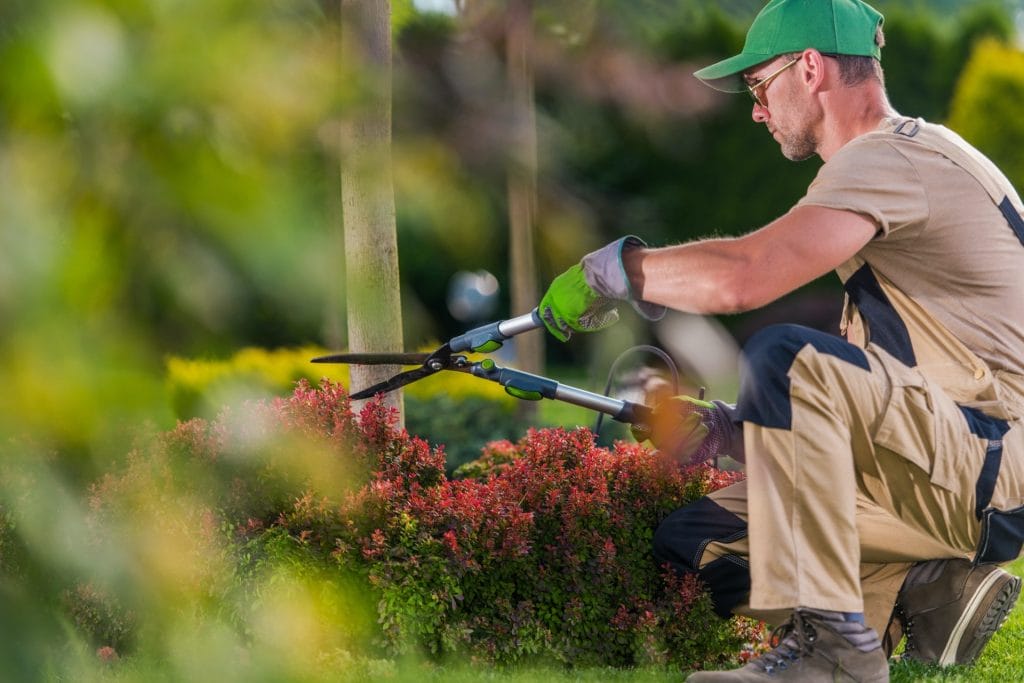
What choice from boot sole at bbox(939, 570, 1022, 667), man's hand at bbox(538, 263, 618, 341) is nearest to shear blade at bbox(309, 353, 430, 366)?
man's hand at bbox(538, 263, 618, 341)

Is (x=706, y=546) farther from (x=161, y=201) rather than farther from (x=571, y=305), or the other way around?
(x=161, y=201)

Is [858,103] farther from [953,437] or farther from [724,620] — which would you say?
[724,620]

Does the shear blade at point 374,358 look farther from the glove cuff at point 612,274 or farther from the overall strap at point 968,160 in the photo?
the overall strap at point 968,160

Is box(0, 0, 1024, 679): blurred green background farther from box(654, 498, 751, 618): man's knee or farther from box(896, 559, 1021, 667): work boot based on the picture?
box(896, 559, 1021, 667): work boot

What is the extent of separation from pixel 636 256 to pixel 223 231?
6.98 ft

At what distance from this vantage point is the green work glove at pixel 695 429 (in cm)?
288

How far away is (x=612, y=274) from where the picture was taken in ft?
8.21

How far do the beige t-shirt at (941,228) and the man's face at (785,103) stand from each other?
0.61 ft

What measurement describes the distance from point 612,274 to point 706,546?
79cm

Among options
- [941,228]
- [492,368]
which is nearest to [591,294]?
[492,368]

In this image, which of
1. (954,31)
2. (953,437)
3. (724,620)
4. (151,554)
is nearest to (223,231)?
(151,554)

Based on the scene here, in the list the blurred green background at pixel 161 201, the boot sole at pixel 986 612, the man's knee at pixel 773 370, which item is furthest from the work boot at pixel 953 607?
the blurred green background at pixel 161 201

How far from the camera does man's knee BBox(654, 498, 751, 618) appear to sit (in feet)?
9.44

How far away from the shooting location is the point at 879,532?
2.68m
